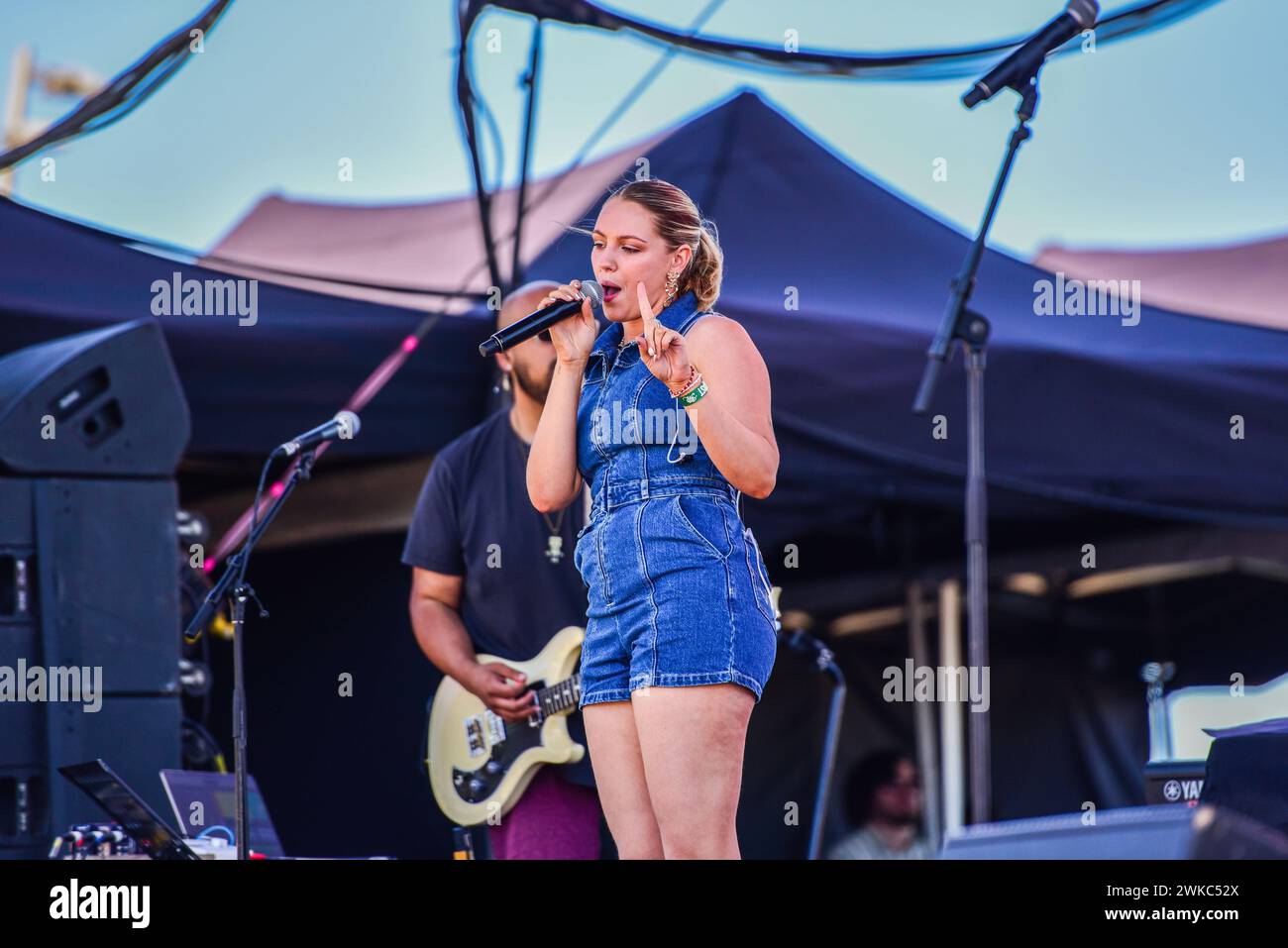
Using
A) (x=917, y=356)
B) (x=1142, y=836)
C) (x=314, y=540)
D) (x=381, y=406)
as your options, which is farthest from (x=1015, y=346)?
(x=1142, y=836)

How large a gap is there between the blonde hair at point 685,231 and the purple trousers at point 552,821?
1.56 meters

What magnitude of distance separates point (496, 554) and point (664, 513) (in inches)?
61.7

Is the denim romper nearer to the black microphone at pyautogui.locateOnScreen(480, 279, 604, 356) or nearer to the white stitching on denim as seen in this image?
the white stitching on denim

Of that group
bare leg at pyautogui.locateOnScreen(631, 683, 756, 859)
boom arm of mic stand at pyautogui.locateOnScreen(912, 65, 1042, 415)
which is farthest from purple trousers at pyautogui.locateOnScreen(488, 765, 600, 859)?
bare leg at pyautogui.locateOnScreen(631, 683, 756, 859)

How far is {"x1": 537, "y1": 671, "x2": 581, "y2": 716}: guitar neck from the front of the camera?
3832 millimetres

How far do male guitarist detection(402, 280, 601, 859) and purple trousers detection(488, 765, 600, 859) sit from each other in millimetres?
22

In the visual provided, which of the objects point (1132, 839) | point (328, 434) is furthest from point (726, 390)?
point (328, 434)

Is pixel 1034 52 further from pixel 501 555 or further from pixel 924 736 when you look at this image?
pixel 924 736

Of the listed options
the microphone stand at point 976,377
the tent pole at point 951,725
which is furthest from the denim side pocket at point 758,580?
the tent pole at point 951,725

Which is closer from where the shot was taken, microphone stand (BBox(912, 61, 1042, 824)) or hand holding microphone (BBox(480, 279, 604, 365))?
hand holding microphone (BBox(480, 279, 604, 365))

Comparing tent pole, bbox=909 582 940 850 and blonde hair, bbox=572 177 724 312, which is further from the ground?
blonde hair, bbox=572 177 724 312

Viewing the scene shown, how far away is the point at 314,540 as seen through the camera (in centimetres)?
557

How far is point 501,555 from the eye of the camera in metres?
4.04
